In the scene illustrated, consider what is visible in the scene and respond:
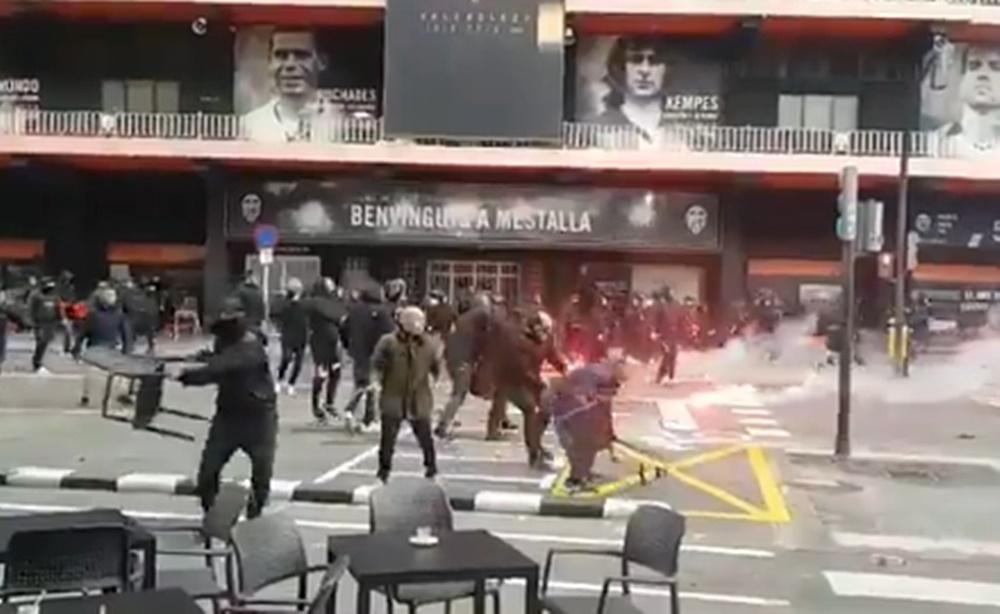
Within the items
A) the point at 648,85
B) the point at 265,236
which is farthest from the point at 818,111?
the point at 265,236

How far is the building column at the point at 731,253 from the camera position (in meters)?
34.5

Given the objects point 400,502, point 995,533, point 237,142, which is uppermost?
point 237,142

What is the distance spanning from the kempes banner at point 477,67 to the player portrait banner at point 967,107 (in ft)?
29.4

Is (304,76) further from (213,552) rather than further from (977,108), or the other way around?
(213,552)

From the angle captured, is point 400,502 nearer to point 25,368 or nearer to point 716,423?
point 716,423

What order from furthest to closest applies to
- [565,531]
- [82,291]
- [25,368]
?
1. [82,291]
2. [25,368]
3. [565,531]

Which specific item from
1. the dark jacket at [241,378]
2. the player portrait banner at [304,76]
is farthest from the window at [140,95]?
the dark jacket at [241,378]

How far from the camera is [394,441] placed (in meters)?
12.8

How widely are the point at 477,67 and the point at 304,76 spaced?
15.9 ft

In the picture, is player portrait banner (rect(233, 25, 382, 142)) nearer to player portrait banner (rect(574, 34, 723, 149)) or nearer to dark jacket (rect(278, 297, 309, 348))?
player portrait banner (rect(574, 34, 723, 149))

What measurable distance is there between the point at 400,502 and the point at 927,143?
2898 cm

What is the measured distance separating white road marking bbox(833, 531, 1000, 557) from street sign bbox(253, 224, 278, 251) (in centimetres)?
2142

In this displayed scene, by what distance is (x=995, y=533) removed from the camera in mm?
11859

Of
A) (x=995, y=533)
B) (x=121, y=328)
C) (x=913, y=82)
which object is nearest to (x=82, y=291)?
(x=121, y=328)
